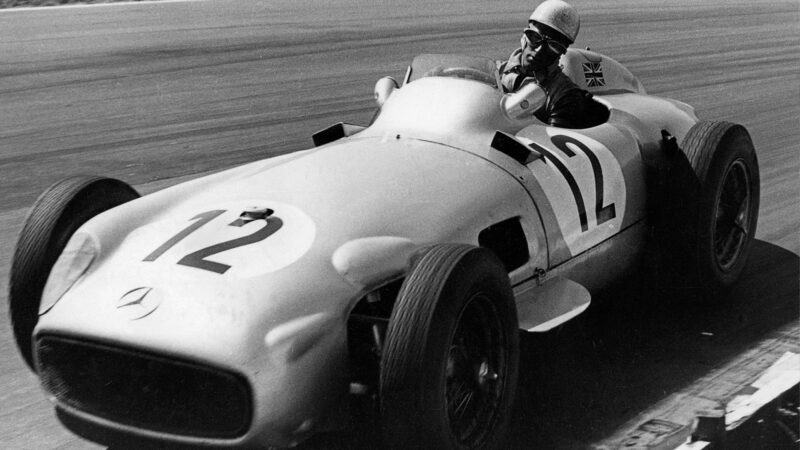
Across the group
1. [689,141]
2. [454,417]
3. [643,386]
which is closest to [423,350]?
[454,417]

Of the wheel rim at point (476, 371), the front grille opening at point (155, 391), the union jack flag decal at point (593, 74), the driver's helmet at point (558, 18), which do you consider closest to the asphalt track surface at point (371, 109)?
the wheel rim at point (476, 371)

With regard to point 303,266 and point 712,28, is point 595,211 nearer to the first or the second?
point 303,266

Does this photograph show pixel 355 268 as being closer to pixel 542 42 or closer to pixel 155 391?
pixel 155 391

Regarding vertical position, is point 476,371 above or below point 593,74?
below

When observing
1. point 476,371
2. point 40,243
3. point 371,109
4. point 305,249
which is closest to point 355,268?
point 305,249

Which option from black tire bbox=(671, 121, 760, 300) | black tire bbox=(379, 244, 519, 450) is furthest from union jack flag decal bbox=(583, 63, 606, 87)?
black tire bbox=(379, 244, 519, 450)

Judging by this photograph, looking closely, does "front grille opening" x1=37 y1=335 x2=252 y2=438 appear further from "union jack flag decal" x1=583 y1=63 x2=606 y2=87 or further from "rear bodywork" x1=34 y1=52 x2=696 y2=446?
"union jack flag decal" x1=583 y1=63 x2=606 y2=87

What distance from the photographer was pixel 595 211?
5.30 meters

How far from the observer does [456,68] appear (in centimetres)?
562

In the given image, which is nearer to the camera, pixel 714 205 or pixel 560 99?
pixel 714 205

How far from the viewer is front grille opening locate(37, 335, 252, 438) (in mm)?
3625

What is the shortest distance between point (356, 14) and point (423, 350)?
55.0ft

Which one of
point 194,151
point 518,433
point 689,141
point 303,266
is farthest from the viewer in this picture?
point 194,151

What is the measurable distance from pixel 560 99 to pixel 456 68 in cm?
66
